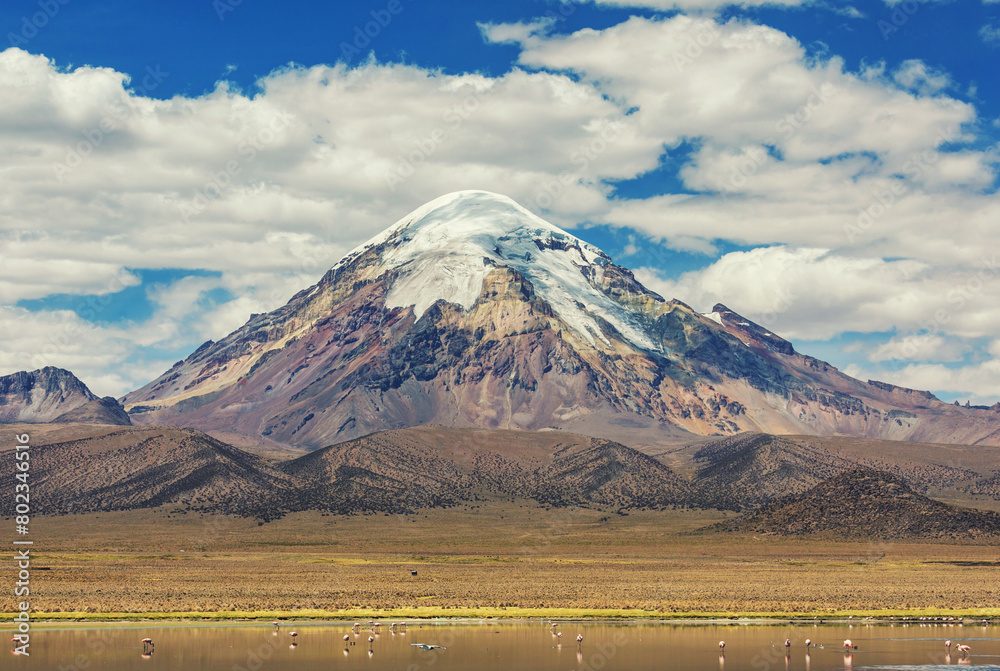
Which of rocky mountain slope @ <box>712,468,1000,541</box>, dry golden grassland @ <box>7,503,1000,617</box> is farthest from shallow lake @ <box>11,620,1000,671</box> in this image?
rocky mountain slope @ <box>712,468,1000,541</box>

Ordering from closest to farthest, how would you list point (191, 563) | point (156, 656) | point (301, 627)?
point (156, 656) < point (301, 627) < point (191, 563)

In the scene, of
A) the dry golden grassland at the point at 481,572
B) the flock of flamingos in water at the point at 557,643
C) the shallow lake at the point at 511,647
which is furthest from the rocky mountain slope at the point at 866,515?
the flock of flamingos in water at the point at 557,643

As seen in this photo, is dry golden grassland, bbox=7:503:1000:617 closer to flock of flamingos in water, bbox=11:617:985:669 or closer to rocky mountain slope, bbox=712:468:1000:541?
rocky mountain slope, bbox=712:468:1000:541

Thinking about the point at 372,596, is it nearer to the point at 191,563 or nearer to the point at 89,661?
the point at 89,661

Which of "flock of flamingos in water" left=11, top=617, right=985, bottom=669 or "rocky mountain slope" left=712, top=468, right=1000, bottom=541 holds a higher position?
"rocky mountain slope" left=712, top=468, right=1000, bottom=541

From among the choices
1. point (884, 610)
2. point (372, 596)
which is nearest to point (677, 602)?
point (884, 610)

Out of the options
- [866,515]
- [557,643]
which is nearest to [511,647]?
[557,643]
